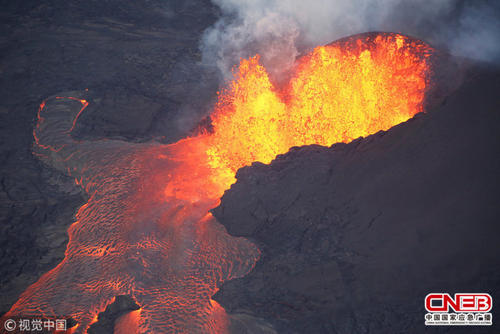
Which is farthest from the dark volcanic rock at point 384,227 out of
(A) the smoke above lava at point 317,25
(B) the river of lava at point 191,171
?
(A) the smoke above lava at point 317,25

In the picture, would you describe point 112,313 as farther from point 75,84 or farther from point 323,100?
point 323,100

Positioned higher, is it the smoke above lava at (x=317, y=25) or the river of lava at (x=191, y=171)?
the smoke above lava at (x=317, y=25)

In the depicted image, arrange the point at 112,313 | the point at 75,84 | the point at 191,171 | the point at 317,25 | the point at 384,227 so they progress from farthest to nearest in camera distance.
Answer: the point at 317,25 → the point at 75,84 → the point at 191,171 → the point at 112,313 → the point at 384,227

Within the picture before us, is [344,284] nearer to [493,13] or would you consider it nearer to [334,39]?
[493,13]

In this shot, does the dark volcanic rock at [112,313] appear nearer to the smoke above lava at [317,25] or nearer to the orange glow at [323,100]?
the orange glow at [323,100]

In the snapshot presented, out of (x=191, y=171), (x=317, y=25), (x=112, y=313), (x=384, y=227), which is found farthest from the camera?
(x=317, y=25)

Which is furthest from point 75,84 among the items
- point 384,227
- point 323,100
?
point 384,227

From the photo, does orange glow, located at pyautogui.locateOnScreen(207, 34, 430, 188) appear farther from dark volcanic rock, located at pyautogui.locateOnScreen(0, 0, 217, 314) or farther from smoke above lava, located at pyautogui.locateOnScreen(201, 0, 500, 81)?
dark volcanic rock, located at pyautogui.locateOnScreen(0, 0, 217, 314)
